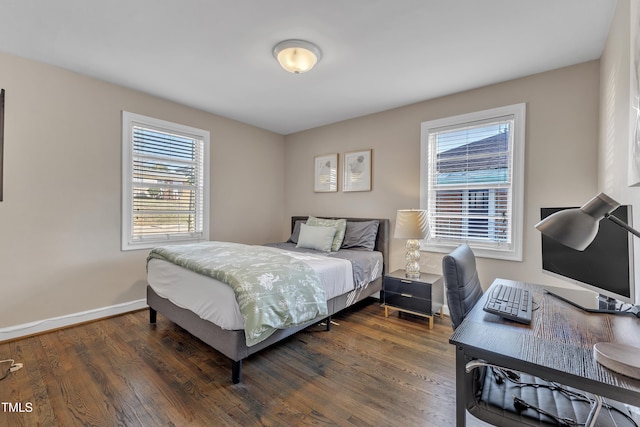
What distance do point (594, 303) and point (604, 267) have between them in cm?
36

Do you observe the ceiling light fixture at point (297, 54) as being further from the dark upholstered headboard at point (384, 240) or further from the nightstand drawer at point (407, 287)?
the nightstand drawer at point (407, 287)

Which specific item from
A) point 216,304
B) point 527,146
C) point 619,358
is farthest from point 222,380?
point 527,146

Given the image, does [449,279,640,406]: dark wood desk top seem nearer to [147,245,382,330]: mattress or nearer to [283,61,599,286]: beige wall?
[147,245,382,330]: mattress

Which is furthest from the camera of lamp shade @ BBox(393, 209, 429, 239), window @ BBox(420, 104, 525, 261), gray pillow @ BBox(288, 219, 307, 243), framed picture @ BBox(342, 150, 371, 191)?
gray pillow @ BBox(288, 219, 307, 243)

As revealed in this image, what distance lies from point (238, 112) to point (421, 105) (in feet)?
7.86

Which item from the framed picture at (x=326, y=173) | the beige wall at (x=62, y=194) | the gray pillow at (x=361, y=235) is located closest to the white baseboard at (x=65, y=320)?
the beige wall at (x=62, y=194)

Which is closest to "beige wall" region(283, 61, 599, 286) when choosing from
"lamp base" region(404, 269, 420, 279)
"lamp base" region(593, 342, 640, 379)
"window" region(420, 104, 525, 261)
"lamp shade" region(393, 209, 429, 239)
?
"window" region(420, 104, 525, 261)

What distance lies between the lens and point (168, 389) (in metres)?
1.86

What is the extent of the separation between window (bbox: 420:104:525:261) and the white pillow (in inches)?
45.9

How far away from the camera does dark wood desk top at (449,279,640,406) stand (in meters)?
0.80

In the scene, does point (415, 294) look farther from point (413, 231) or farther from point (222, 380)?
point (222, 380)

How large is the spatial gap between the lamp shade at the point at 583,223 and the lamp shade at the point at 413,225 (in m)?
2.12

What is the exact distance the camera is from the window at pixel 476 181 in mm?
2818

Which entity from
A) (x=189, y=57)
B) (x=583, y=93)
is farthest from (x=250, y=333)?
(x=583, y=93)
